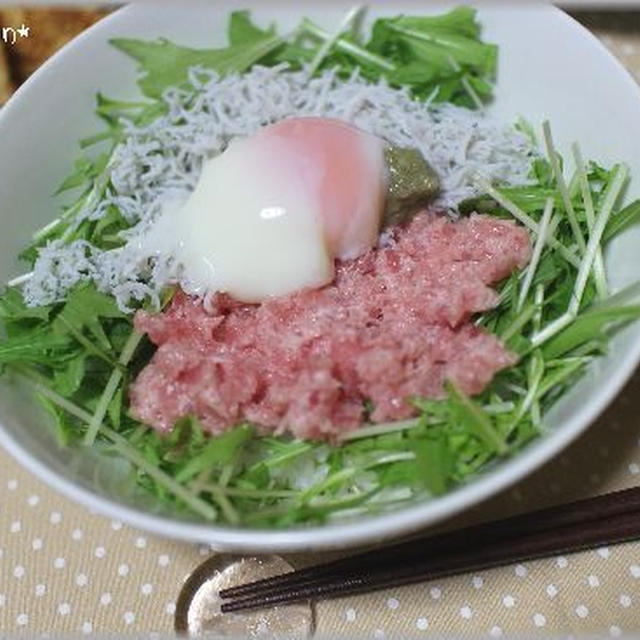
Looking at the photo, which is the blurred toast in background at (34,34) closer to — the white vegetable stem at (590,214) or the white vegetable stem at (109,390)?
the white vegetable stem at (109,390)

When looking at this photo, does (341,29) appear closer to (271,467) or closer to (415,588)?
(271,467)

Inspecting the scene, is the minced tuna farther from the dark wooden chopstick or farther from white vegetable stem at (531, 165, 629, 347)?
the dark wooden chopstick

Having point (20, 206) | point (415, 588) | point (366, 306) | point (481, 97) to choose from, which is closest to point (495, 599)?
point (415, 588)

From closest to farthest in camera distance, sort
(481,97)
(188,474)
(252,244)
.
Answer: (188,474) → (252,244) → (481,97)

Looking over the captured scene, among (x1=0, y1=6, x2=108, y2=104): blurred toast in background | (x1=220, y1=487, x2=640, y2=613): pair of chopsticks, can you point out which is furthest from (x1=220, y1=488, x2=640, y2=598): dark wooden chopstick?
(x1=0, y1=6, x2=108, y2=104): blurred toast in background

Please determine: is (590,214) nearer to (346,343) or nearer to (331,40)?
(346,343)

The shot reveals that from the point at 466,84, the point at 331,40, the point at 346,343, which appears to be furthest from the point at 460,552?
the point at 331,40

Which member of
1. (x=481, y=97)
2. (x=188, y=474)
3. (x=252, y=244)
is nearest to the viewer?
(x=188, y=474)
